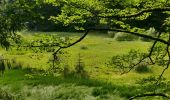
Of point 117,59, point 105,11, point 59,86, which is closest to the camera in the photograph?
point 105,11

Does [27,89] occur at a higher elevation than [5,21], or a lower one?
lower

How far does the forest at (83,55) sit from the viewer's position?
802cm

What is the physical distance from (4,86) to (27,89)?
1.73 meters

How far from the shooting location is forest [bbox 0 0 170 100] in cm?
802

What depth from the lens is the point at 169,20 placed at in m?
8.05

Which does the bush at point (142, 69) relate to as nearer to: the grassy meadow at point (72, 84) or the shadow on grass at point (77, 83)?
the grassy meadow at point (72, 84)

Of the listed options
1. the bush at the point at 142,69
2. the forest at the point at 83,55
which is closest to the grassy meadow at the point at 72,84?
the forest at the point at 83,55

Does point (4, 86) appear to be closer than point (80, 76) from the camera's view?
Yes

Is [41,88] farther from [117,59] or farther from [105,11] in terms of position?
[105,11]

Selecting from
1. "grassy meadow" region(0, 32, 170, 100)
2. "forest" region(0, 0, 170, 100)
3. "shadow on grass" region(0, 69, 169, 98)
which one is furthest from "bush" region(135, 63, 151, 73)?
"shadow on grass" region(0, 69, 169, 98)

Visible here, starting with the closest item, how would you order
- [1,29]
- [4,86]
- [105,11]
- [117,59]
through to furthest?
[105,11] < [117,59] < [1,29] < [4,86]

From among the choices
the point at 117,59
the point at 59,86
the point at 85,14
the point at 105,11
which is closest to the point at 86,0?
the point at 85,14

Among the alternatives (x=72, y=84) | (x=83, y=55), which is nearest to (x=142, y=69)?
(x=72, y=84)

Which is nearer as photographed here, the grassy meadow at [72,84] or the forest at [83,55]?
the forest at [83,55]
